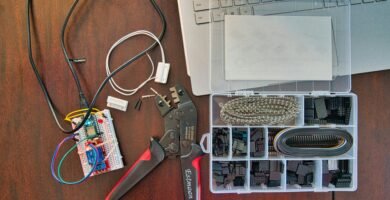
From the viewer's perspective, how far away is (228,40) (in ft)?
2.09

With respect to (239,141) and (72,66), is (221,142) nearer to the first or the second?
(239,141)

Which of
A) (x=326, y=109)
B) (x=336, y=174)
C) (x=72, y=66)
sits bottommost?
(x=336, y=174)

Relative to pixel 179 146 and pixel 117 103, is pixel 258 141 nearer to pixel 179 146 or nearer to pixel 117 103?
pixel 179 146

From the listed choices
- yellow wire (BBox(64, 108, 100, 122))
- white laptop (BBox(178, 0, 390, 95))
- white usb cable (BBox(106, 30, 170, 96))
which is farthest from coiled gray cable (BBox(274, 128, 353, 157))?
yellow wire (BBox(64, 108, 100, 122))

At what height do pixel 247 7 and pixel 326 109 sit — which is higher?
pixel 247 7

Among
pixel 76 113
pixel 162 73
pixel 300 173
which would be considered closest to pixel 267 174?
pixel 300 173

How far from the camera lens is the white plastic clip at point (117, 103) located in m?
0.68

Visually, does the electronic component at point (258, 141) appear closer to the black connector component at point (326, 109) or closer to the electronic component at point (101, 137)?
the black connector component at point (326, 109)

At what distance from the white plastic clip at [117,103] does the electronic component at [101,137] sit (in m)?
0.02

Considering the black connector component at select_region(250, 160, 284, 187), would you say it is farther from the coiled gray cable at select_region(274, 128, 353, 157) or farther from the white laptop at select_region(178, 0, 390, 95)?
the white laptop at select_region(178, 0, 390, 95)

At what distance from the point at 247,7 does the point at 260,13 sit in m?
0.03

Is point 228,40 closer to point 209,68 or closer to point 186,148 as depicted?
point 209,68

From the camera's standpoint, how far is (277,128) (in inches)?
26.0

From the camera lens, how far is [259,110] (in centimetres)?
65
